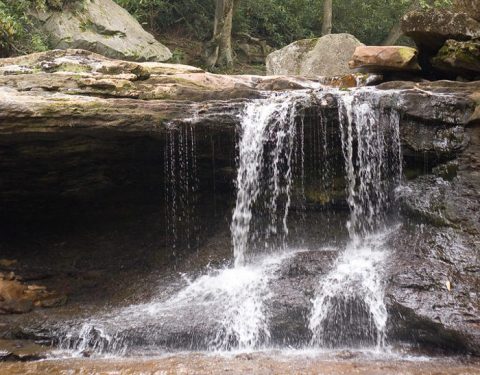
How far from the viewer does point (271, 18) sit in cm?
1759

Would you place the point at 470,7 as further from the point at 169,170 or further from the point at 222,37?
the point at 222,37

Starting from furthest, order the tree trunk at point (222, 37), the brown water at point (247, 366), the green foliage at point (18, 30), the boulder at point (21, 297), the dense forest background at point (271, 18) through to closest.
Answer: the dense forest background at point (271, 18) → the tree trunk at point (222, 37) → the green foliage at point (18, 30) → the boulder at point (21, 297) → the brown water at point (247, 366)

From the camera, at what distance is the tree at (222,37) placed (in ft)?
48.0

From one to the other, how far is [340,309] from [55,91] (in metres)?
5.03

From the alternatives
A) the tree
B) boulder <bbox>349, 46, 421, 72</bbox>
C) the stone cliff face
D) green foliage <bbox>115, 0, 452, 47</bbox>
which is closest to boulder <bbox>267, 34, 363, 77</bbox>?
boulder <bbox>349, 46, 421, 72</bbox>

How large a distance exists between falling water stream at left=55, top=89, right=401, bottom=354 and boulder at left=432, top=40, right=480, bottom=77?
1.53 meters

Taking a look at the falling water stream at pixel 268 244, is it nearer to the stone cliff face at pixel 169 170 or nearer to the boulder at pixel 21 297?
the stone cliff face at pixel 169 170

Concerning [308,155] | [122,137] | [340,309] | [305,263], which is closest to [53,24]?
[122,137]

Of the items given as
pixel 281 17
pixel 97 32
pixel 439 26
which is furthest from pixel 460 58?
pixel 281 17

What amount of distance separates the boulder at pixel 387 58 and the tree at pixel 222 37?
21.8 ft

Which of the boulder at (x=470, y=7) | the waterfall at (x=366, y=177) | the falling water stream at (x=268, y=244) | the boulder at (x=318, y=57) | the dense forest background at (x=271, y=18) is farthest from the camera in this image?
the dense forest background at (x=271, y=18)

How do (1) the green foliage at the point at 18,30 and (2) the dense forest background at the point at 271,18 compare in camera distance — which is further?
(2) the dense forest background at the point at 271,18

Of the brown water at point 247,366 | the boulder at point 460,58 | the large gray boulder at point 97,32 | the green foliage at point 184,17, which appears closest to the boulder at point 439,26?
the boulder at point 460,58

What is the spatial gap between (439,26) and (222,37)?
8.26m
